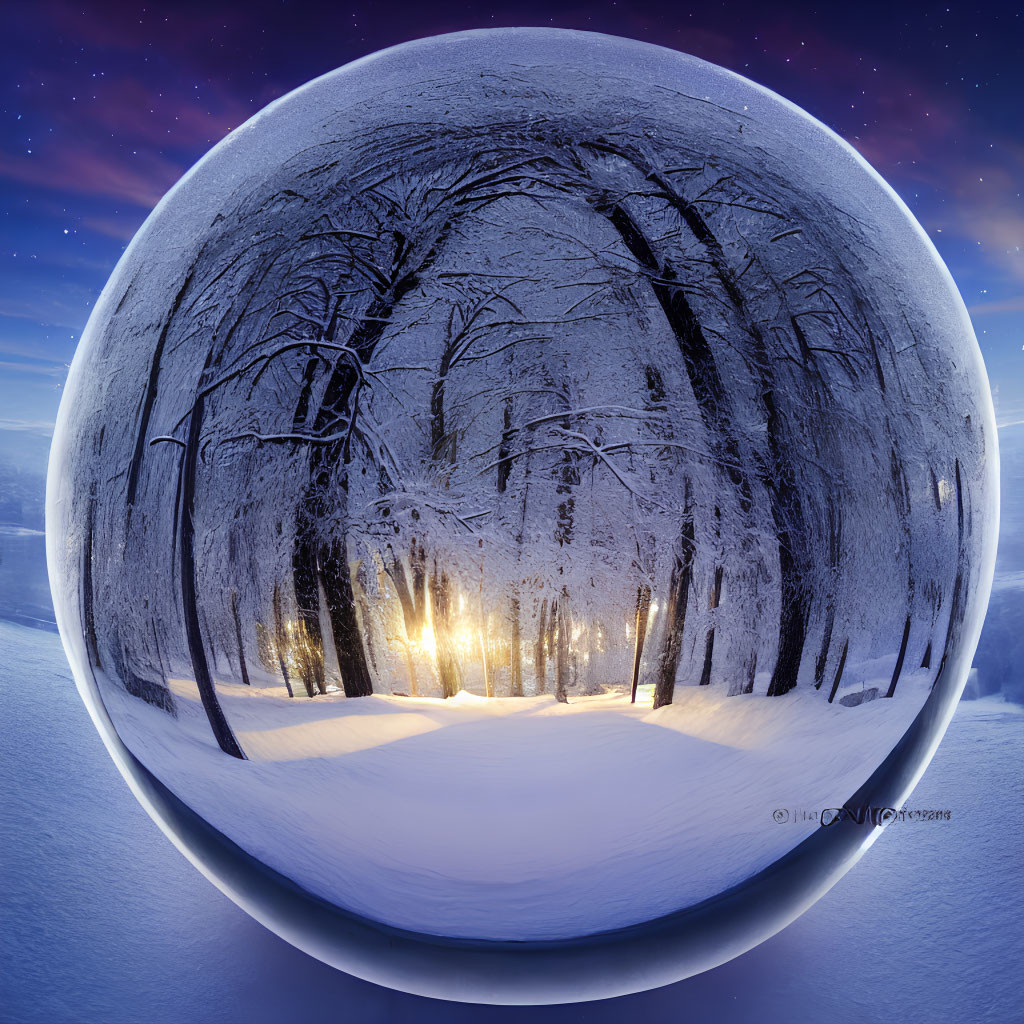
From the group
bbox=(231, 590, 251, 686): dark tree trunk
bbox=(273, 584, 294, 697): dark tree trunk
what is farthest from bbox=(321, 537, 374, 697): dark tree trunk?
bbox=(231, 590, 251, 686): dark tree trunk

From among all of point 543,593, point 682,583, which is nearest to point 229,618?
point 543,593

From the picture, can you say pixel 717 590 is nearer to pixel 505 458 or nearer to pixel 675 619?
pixel 675 619

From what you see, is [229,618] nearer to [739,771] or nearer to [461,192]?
[461,192]

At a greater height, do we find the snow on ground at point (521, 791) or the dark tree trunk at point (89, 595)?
the dark tree trunk at point (89, 595)

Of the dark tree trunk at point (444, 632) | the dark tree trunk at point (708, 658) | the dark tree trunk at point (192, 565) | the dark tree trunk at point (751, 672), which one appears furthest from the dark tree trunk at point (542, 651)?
the dark tree trunk at point (192, 565)

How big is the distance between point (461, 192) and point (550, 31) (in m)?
1.07

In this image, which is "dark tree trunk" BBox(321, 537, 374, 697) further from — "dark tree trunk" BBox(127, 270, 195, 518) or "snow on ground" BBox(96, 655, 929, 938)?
"dark tree trunk" BBox(127, 270, 195, 518)

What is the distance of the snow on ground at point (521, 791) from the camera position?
1828 millimetres

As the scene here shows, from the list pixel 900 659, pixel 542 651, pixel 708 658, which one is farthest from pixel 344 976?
pixel 900 659

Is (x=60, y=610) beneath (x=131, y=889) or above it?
above

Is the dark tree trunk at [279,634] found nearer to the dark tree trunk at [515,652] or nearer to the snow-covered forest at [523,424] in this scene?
the snow-covered forest at [523,424]

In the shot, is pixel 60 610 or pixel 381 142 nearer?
pixel 381 142

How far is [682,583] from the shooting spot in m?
1.80

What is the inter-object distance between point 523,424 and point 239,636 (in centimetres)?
92
